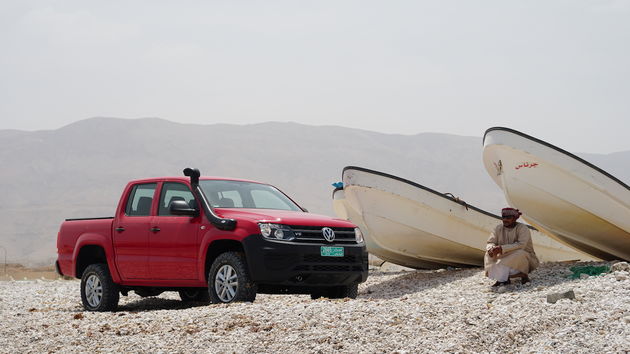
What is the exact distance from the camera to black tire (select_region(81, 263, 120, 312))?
12266mm

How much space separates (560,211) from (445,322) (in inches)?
278

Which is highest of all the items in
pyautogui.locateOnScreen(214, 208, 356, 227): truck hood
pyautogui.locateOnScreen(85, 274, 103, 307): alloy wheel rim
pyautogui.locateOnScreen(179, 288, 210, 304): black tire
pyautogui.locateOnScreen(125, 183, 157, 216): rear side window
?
pyautogui.locateOnScreen(125, 183, 157, 216): rear side window

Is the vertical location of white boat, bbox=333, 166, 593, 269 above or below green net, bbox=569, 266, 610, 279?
above

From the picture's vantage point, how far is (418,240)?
674 inches

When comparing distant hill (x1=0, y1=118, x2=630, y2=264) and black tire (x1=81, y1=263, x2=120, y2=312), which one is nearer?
black tire (x1=81, y1=263, x2=120, y2=312)

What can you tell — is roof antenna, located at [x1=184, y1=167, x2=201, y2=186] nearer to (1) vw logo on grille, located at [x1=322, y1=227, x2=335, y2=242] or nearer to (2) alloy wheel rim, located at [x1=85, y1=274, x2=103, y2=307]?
(1) vw logo on grille, located at [x1=322, y1=227, x2=335, y2=242]

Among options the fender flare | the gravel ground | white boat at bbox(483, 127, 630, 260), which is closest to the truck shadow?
the fender flare

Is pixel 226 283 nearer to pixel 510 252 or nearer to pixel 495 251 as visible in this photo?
pixel 495 251

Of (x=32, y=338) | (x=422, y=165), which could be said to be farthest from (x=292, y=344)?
(x=422, y=165)

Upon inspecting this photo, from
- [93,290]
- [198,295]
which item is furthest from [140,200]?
[198,295]

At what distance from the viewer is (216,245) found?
10.8 meters

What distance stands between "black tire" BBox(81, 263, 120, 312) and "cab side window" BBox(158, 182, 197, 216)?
1535 millimetres

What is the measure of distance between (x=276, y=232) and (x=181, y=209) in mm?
1359

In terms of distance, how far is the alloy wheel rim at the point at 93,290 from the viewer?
12.4 m
